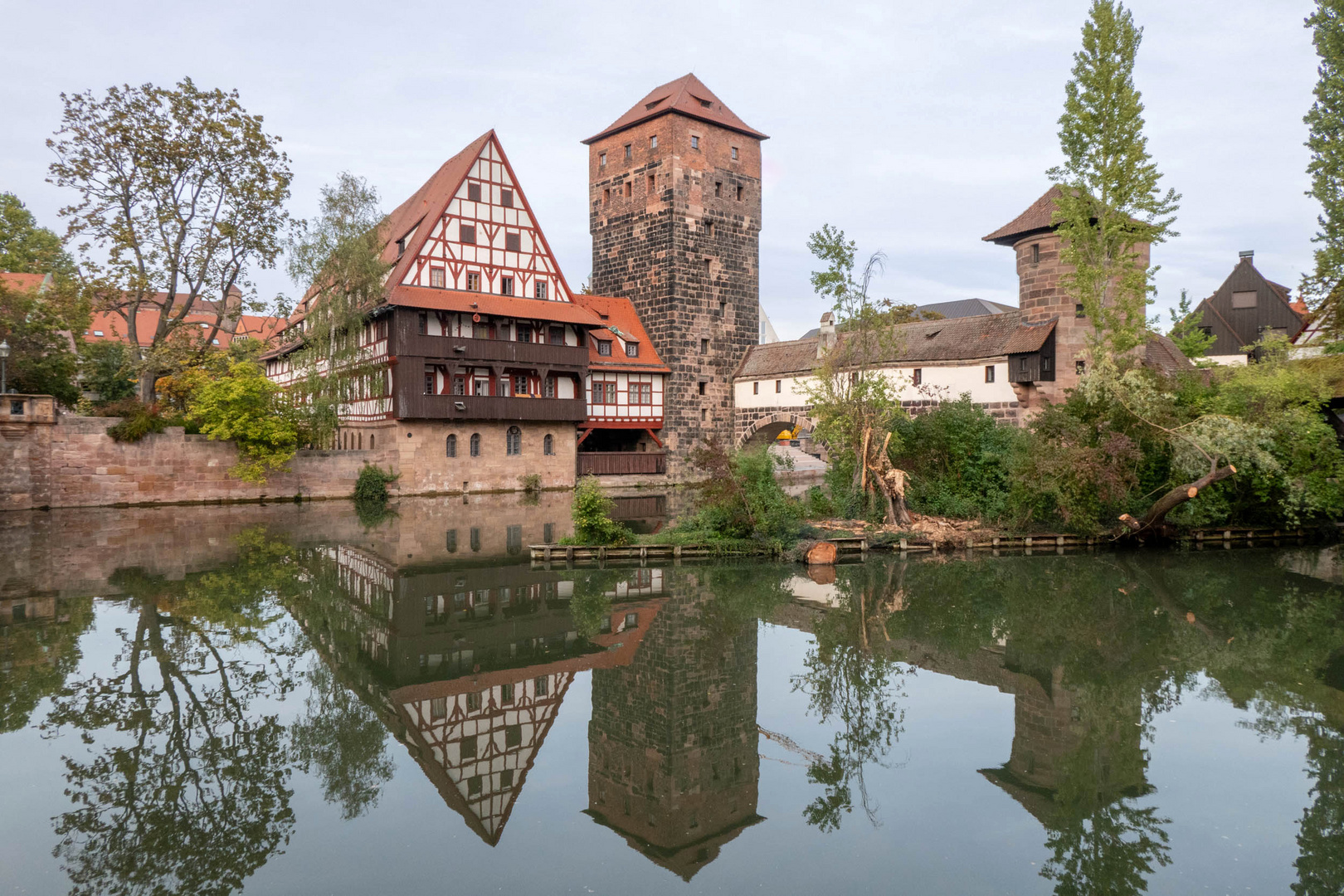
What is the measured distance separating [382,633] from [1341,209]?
850 inches

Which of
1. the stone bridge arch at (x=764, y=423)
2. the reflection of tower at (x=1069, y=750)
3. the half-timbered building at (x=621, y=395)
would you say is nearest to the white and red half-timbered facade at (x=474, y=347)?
the half-timbered building at (x=621, y=395)

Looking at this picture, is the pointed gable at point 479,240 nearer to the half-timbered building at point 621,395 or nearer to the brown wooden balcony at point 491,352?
the brown wooden balcony at point 491,352

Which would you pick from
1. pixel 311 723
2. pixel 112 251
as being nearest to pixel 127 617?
pixel 311 723

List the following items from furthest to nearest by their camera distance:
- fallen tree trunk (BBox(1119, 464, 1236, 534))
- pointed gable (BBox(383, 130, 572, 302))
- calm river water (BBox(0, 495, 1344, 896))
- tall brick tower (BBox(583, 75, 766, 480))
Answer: tall brick tower (BBox(583, 75, 766, 480))
pointed gable (BBox(383, 130, 572, 302))
fallen tree trunk (BBox(1119, 464, 1236, 534))
calm river water (BBox(0, 495, 1344, 896))

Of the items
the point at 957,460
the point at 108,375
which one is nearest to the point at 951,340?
the point at 957,460

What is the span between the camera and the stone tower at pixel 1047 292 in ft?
87.6

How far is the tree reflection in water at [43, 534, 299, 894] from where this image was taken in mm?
5488

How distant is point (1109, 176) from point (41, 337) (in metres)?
33.5

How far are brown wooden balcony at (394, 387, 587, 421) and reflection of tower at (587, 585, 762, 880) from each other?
21.6 meters

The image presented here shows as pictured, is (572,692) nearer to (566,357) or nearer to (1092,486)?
(1092,486)

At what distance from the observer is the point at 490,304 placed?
104 feet

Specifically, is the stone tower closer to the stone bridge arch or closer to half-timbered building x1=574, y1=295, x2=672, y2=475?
the stone bridge arch

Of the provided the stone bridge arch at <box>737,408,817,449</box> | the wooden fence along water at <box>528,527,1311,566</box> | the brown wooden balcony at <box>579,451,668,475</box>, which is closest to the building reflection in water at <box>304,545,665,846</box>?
the wooden fence along water at <box>528,527,1311,566</box>

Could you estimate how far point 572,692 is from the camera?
8.98 meters
